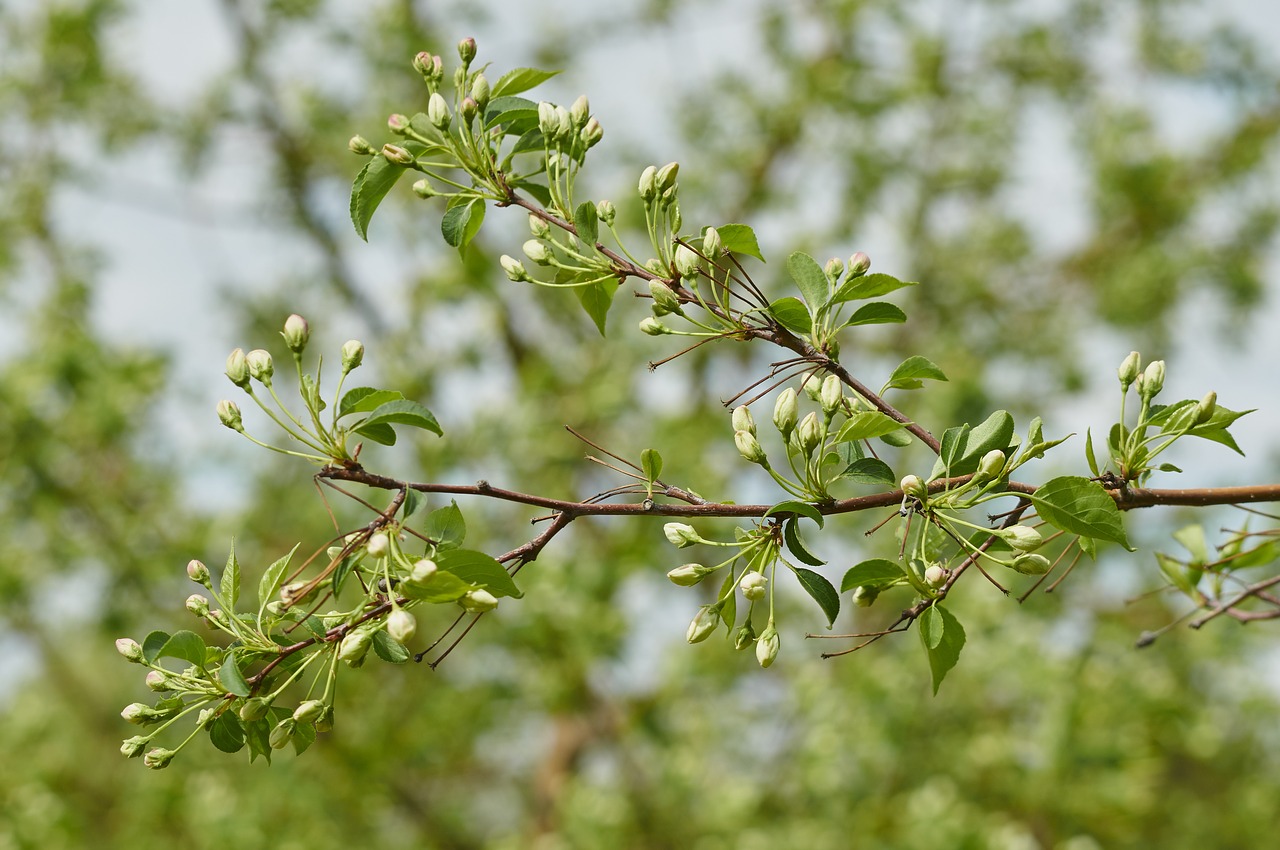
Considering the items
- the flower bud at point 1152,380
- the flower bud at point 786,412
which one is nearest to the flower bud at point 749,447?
the flower bud at point 786,412

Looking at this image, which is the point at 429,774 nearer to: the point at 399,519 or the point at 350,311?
the point at 350,311

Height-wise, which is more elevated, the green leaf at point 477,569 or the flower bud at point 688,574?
the flower bud at point 688,574

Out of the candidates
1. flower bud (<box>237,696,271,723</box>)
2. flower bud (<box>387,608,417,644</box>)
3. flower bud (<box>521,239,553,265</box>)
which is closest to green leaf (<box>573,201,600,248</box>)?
flower bud (<box>521,239,553,265</box>)

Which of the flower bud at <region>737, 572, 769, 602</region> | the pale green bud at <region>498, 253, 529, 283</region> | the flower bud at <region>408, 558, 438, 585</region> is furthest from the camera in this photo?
the pale green bud at <region>498, 253, 529, 283</region>

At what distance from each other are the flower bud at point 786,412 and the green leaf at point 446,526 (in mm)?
265

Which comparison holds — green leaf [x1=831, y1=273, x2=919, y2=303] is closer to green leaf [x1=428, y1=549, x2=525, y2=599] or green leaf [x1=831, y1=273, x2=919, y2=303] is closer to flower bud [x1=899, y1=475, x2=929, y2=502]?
flower bud [x1=899, y1=475, x2=929, y2=502]

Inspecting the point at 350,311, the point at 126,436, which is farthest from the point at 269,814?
the point at 350,311

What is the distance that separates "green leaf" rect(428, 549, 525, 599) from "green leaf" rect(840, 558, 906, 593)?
26 centimetres

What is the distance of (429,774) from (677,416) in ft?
6.31

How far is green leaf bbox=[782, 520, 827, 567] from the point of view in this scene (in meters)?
0.81

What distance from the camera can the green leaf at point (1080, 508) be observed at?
77 centimetres

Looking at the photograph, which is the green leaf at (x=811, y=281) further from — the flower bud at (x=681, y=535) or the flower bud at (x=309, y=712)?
the flower bud at (x=309, y=712)

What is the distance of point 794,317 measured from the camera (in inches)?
34.0

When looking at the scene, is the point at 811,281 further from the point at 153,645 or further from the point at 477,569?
the point at 153,645
